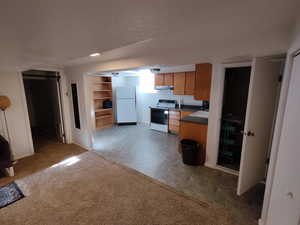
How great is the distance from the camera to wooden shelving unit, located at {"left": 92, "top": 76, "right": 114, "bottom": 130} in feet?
17.4

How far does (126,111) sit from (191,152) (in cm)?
369

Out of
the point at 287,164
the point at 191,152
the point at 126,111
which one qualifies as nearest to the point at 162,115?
the point at 126,111

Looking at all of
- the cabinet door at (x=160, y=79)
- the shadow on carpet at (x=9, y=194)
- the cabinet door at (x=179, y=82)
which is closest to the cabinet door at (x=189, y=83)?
the cabinet door at (x=179, y=82)

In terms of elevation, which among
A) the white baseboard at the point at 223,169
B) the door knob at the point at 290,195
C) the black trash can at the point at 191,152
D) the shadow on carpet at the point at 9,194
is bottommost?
the shadow on carpet at the point at 9,194

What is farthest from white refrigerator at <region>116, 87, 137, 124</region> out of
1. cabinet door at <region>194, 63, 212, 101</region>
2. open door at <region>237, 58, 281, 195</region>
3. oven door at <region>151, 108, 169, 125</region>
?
open door at <region>237, 58, 281, 195</region>

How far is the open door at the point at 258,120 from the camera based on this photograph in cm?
168

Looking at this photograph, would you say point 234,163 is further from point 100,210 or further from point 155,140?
point 100,210

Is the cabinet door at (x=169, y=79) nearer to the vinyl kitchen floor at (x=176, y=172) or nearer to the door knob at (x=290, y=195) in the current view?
the vinyl kitchen floor at (x=176, y=172)

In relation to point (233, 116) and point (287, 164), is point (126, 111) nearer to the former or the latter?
point (233, 116)

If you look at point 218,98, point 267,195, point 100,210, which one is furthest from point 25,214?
point 218,98

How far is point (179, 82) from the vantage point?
450 cm

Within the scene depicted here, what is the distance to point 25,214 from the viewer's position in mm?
1681

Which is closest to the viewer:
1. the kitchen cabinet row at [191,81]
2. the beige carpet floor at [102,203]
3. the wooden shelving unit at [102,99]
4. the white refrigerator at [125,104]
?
the beige carpet floor at [102,203]

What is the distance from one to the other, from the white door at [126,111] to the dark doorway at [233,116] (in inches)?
147
